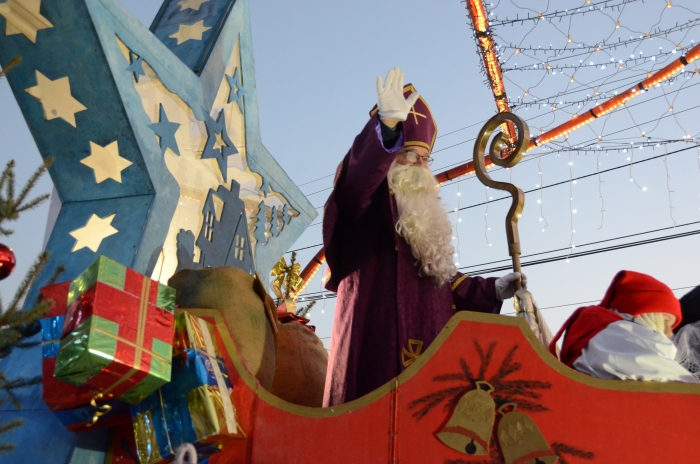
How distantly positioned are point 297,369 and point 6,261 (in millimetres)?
1313

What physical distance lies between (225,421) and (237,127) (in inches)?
85.1

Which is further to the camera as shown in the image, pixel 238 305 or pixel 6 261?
pixel 238 305

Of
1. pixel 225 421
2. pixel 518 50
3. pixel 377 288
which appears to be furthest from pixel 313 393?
pixel 518 50

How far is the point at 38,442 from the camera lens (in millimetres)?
2258

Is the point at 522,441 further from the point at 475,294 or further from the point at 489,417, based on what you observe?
the point at 475,294

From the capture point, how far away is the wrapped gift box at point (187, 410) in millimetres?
1941

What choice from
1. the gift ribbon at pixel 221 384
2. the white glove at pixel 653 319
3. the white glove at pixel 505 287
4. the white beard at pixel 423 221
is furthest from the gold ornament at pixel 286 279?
the white glove at pixel 653 319

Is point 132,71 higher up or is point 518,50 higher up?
point 518,50

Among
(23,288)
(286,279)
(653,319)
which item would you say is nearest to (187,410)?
(23,288)

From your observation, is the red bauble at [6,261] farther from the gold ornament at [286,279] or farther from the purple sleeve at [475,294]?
the gold ornament at [286,279]

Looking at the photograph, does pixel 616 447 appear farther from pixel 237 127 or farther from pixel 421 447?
pixel 237 127

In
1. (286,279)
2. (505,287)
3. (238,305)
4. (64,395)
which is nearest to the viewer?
(64,395)

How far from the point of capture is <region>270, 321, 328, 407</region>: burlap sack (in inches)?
112

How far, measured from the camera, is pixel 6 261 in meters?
1.92
